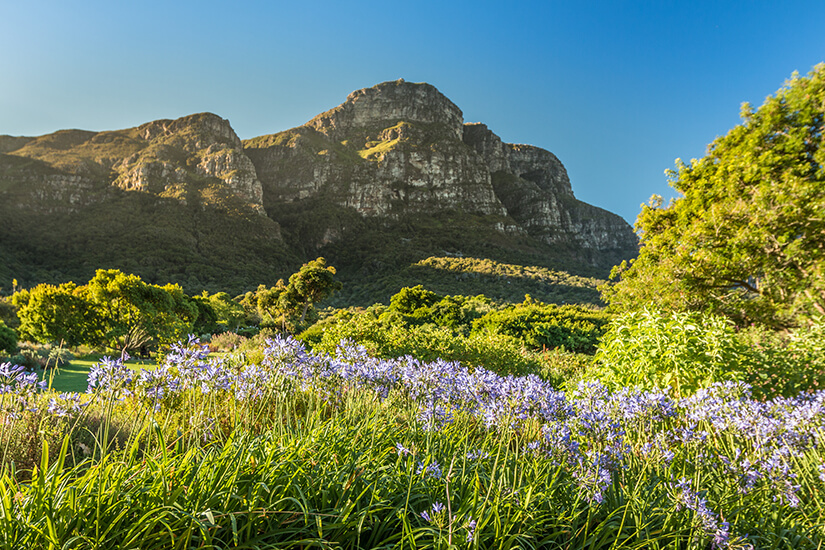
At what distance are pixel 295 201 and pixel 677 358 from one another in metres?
88.9

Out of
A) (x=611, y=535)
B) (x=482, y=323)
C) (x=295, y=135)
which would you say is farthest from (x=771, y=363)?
(x=295, y=135)

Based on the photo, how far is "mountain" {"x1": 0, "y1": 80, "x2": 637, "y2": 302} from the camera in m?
51.2

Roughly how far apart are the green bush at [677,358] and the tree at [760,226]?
8.27ft

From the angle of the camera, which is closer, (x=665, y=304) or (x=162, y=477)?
(x=162, y=477)

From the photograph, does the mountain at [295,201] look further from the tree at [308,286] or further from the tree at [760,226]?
the tree at [760,226]

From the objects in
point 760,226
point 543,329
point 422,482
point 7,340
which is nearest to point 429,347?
point 422,482

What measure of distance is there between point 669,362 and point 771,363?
1.53m

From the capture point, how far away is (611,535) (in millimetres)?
1662

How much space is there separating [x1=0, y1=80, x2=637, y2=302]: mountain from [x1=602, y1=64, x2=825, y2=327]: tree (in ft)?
134

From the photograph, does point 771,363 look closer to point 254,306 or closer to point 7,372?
point 7,372

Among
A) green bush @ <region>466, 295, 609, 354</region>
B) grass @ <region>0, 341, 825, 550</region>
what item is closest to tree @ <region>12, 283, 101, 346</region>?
grass @ <region>0, 341, 825, 550</region>

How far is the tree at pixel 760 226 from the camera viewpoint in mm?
5801

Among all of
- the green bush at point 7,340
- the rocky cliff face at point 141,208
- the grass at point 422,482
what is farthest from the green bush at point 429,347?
the rocky cliff face at point 141,208

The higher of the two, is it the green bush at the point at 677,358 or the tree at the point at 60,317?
the green bush at the point at 677,358
